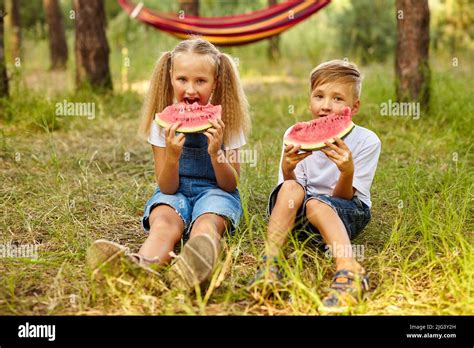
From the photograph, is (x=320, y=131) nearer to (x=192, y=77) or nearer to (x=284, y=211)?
(x=284, y=211)

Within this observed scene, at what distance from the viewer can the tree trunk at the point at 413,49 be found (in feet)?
17.9

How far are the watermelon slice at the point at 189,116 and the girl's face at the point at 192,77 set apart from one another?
5 centimetres

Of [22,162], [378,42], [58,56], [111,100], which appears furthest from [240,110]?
[378,42]

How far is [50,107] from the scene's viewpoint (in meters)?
5.35

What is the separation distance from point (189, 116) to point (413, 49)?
3272 millimetres

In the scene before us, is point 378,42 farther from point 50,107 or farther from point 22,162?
point 22,162

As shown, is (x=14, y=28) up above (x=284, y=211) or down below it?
above

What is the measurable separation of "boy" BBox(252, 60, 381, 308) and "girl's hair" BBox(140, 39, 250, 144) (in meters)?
0.43

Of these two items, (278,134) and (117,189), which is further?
(278,134)

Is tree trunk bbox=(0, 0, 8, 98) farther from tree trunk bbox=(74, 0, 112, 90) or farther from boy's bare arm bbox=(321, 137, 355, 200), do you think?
boy's bare arm bbox=(321, 137, 355, 200)

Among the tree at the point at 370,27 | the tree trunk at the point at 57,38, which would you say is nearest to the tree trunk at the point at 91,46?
the tree trunk at the point at 57,38

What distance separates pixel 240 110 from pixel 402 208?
3.50ft

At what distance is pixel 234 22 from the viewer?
761 cm

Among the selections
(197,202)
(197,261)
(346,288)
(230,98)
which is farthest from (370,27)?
(197,261)
